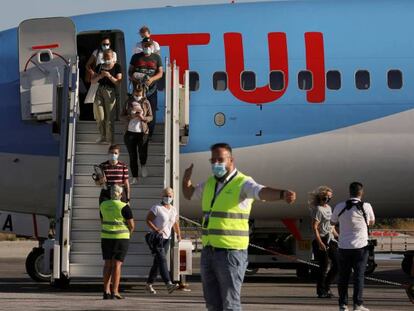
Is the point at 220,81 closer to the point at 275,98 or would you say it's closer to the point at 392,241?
the point at 275,98

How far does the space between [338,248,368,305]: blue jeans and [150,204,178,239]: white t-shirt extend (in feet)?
12.5

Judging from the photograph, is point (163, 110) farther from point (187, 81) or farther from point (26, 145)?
point (26, 145)

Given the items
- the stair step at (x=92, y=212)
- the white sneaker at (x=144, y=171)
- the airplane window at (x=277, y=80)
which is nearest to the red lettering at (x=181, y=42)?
the airplane window at (x=277, y=80)

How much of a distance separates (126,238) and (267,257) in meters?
→ 5.43

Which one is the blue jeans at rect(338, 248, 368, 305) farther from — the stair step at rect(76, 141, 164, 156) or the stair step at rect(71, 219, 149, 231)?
the stair step at rect(76, 141, 164, 156)

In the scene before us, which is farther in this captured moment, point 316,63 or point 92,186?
point 316,63

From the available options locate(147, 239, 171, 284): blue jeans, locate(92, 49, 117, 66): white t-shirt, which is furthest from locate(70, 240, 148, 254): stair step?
locate(92, 49, 117, 66): white t-shirt

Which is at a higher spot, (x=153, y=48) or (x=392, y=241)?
(x=153, y=48)

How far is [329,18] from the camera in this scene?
22.4 metres

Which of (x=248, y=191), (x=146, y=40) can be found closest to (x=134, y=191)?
(x=146, y=40)

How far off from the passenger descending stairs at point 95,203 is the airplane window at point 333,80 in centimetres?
296

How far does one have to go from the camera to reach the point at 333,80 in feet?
72.8

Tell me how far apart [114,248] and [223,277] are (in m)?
6.49

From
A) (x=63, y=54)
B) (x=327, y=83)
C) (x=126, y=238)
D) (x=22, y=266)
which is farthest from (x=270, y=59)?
(x=22, y=266)
